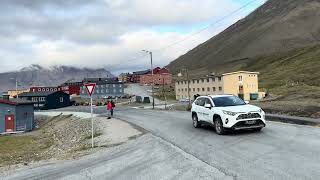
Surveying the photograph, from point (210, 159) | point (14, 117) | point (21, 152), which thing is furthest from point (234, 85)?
point (210, 159)

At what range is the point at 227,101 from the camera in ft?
69.3

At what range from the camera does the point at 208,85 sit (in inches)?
3730

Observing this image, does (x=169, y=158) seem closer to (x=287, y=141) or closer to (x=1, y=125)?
(x=287, y=141)

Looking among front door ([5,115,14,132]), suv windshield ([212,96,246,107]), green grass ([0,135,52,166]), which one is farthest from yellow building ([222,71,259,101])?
suv windshield ([212,96,246,107])

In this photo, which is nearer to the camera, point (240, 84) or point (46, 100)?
point (240, 84)

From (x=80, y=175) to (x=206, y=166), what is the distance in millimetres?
3408

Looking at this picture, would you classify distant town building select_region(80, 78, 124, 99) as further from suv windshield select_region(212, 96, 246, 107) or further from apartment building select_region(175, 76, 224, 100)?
suv windshield select_region(212, 96, 246, 107)

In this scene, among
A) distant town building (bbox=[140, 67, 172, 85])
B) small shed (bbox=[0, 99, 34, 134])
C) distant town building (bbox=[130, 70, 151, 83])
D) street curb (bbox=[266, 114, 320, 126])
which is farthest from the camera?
distant town building (bbox=[130, 70, 151, 83])

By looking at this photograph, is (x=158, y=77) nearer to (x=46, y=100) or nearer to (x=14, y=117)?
(x=46, y=100)

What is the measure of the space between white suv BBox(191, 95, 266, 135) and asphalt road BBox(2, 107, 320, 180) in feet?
1.53

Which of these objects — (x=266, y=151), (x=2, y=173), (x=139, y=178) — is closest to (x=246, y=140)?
(x=266, y=151)

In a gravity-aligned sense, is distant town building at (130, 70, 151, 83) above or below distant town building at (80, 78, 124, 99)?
above

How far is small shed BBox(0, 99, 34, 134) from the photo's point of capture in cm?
6462

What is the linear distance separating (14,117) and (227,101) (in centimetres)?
5070
